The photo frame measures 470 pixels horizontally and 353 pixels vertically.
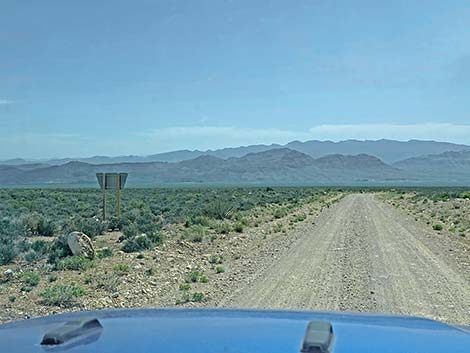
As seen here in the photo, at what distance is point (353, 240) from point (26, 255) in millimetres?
11780

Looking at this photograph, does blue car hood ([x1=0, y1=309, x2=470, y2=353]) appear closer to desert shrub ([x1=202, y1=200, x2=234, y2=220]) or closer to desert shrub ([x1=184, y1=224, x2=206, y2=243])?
desert shrub ([x1=184, y1=224, x2=206, y2=243])

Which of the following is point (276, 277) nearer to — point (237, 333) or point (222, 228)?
point (237, 333)

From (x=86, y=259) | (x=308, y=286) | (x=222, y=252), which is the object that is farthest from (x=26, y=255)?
(x=308, y=286)

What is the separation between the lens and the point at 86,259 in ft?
51.4

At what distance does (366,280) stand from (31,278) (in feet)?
23.7

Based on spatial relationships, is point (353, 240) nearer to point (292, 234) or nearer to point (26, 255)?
point (292, 234)

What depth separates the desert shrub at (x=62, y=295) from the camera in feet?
35.7

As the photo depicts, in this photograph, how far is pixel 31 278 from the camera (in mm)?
12789

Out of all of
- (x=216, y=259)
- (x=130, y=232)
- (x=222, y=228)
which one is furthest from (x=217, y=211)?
(x=216, y=259)

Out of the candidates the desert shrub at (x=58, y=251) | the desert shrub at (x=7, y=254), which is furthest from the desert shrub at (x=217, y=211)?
the desert shrub at (x=7, y=254)

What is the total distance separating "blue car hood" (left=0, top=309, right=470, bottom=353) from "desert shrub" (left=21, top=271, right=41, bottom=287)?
9.36 meters

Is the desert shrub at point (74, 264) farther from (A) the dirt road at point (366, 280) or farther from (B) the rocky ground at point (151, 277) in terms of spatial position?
(A) the dirt road at point (366, 280)

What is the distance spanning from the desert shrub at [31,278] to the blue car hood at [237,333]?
369 inches

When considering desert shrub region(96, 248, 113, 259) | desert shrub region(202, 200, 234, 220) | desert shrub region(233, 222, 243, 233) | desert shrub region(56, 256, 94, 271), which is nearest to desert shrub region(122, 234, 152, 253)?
desert shrub region(96, 248, 113, 259)
